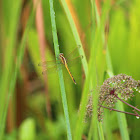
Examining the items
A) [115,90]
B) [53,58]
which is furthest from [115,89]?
[53,58]

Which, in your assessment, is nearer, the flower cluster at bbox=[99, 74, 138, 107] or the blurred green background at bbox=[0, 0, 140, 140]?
the flower cluster at bbox=[99, 74, 138, 107]

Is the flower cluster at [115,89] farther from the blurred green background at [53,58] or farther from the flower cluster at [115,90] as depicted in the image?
the blurred green background at [53,58]

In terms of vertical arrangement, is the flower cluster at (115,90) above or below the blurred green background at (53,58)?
below

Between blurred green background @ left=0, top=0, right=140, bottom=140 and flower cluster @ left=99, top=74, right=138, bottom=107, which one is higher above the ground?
blurred green background @ left=0, top=0, right=140, bottom=140

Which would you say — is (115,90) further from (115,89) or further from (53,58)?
(53,58)

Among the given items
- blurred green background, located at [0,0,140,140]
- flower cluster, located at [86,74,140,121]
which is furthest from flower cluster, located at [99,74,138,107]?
blurred green background, located at [0,0,140,140]

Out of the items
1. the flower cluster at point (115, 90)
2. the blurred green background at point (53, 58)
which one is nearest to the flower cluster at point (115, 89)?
the flower cluster at point (115, 90)

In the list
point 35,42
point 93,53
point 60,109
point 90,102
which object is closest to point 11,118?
point 60,109

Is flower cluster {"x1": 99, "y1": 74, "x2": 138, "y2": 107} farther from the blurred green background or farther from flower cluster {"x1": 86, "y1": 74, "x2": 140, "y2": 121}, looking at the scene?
the blurred green background

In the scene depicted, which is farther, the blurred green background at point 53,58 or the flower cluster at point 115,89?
the blurred green background at point 53,58

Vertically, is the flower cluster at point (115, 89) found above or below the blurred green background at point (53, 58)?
below

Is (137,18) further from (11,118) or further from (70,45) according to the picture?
(11,118)
